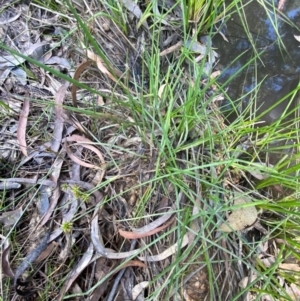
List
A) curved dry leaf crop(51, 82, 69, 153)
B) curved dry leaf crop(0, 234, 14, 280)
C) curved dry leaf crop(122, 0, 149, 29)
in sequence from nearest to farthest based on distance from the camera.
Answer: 1. curved dry leaf crop(0, 234, 14, 280)
2. curved dry leaf crop(51, 82, 69, 153)
3. curved dry leaf crop(122, 0, 149, 29)

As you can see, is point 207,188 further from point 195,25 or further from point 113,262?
point 195,25

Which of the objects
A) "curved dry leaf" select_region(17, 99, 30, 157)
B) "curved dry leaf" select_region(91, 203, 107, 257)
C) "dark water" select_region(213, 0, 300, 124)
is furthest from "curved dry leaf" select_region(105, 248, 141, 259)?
"dark water" select_region(213, 0, 300, 124)

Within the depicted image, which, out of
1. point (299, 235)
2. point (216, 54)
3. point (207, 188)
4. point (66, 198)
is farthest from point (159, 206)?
point (216, 54)

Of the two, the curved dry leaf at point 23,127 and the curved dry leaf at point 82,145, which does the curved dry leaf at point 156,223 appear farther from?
the curved dry leaf at point 23,127

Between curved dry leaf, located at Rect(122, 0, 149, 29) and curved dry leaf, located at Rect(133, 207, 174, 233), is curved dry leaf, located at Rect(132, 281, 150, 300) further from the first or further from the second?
curved dry leaf, located at Rect(122, 0, 149, 29)

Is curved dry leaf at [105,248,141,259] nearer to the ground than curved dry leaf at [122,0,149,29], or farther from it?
nearer to the ground

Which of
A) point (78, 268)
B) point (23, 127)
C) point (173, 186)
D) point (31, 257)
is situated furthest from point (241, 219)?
point (23, 127)

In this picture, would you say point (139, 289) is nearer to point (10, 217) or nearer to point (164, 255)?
point (164, 255)
